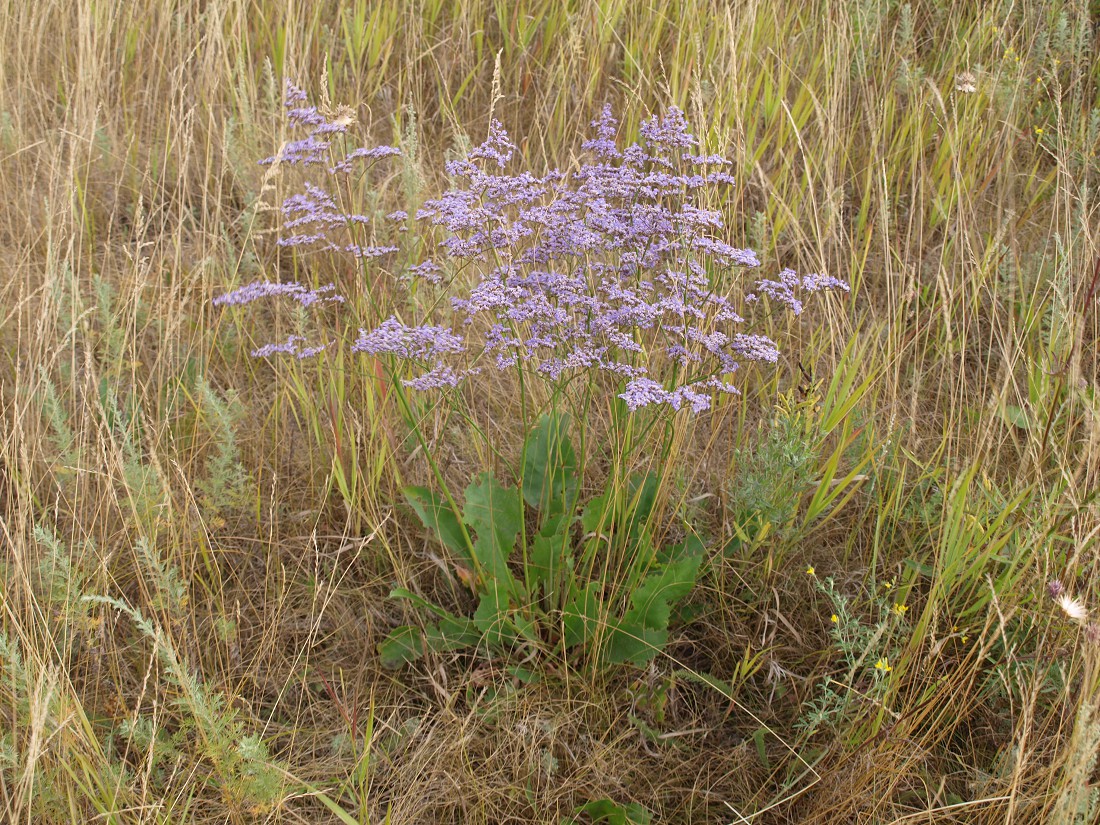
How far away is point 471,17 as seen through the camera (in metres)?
3.72

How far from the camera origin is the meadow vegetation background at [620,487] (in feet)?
5.65

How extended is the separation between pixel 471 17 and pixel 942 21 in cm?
198

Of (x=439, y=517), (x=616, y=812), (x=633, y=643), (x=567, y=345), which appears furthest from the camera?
(x=439, y=517)

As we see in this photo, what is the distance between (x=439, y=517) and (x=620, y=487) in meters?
0.46

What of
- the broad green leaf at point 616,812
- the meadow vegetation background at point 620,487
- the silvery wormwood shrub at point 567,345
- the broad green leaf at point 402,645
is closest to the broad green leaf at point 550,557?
the silvery wormwood shrub at point 567,345

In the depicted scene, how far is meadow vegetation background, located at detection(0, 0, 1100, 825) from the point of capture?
67.8 inches

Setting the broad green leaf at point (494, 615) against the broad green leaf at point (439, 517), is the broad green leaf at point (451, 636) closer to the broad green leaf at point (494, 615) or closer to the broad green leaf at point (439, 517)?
the broad green leaf at point (494, 615)

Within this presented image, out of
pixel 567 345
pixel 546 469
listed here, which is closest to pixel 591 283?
pixel 567 345

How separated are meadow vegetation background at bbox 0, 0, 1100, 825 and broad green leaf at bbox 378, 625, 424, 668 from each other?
0.06 m

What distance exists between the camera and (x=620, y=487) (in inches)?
75.6

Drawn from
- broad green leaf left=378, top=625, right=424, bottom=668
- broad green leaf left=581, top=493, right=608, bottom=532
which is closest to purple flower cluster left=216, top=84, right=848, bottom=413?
broad green leaf left=581, top=493, right=608, bottom=532


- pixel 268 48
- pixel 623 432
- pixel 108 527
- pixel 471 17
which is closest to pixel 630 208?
pixel 623 432

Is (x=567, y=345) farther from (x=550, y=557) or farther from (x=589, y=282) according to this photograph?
(x=550, y=557)

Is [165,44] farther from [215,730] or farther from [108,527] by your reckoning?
[215,730]
